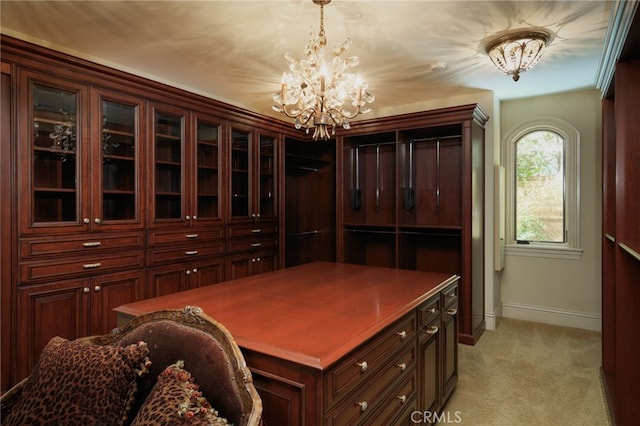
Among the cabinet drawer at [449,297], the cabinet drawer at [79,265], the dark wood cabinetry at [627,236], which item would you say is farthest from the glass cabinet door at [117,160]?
the dark wood cabinetry at [627,236]

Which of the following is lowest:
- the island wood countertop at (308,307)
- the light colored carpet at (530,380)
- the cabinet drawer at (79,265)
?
the light colored carpet at (530,380)

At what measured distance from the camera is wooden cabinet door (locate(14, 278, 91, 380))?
7.67ft

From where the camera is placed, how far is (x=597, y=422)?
7.67 feet

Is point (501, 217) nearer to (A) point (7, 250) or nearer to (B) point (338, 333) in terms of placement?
(B) point (338, 333)

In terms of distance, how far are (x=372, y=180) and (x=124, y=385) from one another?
12.4 ft

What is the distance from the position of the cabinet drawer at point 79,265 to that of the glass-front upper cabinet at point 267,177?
1.44m

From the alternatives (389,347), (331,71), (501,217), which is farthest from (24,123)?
(501,217)

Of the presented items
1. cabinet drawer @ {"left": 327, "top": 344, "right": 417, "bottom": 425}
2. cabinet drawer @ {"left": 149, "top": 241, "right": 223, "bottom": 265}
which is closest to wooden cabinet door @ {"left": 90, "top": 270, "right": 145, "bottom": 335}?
cabinet drawer @ {"left": 149, "top": 241, "right": 223, "bottom": 265}

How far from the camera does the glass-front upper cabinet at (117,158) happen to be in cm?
270

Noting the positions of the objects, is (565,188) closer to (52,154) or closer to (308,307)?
(308,307)

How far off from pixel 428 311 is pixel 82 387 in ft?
5.31

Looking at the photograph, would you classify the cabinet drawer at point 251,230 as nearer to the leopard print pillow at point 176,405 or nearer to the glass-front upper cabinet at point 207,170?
the glass-front upper cabinet at point 207,170

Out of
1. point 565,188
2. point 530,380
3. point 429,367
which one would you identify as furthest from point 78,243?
point 565,188

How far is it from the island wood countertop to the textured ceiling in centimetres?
165
